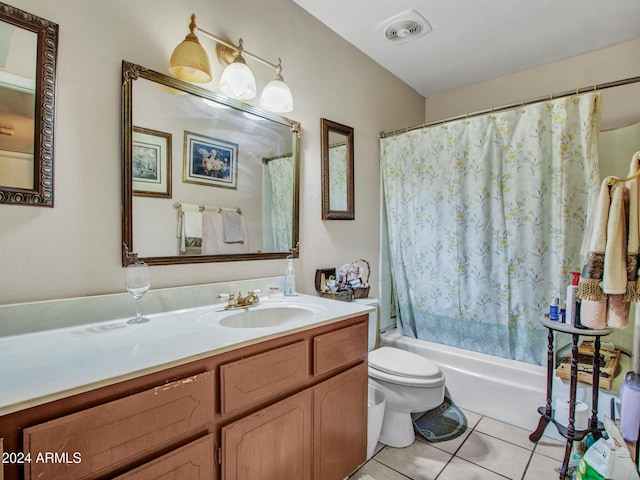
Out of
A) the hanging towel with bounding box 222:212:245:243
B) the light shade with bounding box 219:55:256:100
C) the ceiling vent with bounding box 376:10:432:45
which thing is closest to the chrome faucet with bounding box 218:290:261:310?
the hanging towel with bounding box 222:212:245:243

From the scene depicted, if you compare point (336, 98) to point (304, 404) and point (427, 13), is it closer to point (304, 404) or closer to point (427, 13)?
point (427, 13)

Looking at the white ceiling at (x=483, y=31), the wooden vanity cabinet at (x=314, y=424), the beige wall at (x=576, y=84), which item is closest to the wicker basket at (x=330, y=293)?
the wooden vanity cabinet at (x=314, y=424)

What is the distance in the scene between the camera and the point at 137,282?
1.17 metres

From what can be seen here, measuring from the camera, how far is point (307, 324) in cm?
119

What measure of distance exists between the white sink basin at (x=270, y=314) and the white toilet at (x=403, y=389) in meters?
0.58

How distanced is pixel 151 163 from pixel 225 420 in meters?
1.03

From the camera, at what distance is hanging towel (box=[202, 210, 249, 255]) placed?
152 centimetres

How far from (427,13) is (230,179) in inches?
61.7

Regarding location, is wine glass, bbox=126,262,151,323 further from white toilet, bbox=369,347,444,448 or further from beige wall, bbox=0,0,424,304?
white toilet, bbox=369,347,444,448

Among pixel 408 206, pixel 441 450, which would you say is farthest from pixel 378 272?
pixel 441 450

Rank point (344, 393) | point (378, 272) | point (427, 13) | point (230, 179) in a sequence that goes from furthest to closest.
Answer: point (378, 272) < point (427, 13) < point (230, 179) < point (344, 393)

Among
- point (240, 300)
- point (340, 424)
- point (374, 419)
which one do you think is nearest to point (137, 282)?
point (240, 300)

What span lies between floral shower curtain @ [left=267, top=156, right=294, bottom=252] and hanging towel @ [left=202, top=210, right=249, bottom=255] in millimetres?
290

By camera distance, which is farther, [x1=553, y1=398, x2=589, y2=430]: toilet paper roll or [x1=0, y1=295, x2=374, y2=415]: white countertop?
[x1=553, y1=398, x2=589, y2=430]: toilet paper roll
